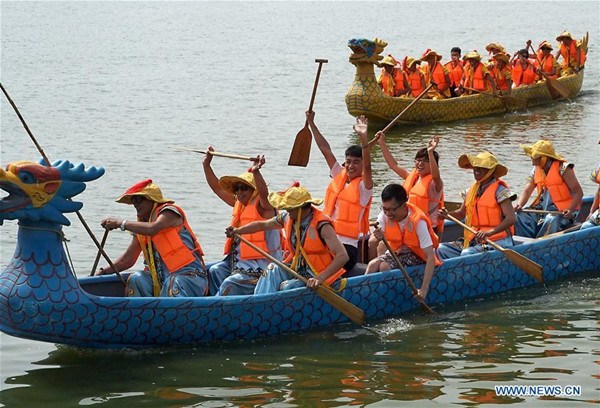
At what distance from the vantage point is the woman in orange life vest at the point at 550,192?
12.3 m

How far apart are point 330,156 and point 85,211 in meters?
5.27

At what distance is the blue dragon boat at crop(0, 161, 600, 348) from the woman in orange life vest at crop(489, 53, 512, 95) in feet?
39.1

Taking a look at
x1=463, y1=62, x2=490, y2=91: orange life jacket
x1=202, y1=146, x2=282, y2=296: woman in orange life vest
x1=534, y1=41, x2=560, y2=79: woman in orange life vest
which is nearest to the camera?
x1=202, y1=146, x2=282, y2=296: woman in orange life vest

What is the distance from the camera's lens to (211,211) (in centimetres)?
1572

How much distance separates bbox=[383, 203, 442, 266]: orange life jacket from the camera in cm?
1041

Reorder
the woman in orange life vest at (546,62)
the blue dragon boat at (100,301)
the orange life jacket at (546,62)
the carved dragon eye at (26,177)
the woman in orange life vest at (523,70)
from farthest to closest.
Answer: the orange life jacket at (546,62) < the woman in orange life vest at (546,62) < the woman in orange life vest at (523,70) < the blue dragon boat at (100,301) < the carved dragon eye at (26,177)

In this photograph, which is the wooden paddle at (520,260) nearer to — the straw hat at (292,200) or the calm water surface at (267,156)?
the calm water surface at (267,156)

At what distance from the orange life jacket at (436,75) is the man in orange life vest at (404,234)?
38.5 feet

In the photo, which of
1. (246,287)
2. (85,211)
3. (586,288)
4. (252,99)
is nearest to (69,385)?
(246,287)

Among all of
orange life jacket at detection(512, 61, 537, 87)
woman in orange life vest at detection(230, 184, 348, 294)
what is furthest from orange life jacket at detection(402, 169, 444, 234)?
orange life jacket at detection(512, 61, 537, 87)

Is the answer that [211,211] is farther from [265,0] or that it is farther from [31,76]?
[265,0]

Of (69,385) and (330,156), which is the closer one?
(69,385)

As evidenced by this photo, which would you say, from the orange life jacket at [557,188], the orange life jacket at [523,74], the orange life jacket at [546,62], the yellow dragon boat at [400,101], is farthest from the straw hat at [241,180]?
the orange life jacket at [546,62]

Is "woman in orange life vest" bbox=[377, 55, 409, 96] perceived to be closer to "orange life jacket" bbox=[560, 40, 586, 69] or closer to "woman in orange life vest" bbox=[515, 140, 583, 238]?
"orange life jacket" bbox=[560, 40, 586, 69]
